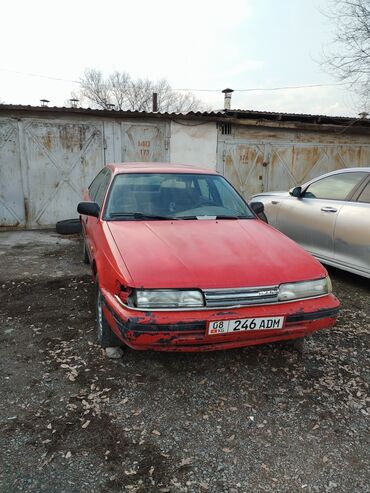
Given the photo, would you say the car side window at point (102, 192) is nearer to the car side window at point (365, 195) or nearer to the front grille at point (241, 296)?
the front grille at point (241, 296)

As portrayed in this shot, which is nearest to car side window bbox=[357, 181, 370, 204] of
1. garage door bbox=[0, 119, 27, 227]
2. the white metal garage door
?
the white metal garage door

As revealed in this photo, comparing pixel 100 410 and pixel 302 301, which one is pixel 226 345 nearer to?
pixel 302 301

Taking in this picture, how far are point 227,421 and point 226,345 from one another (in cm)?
46

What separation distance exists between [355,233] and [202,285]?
2860 mm

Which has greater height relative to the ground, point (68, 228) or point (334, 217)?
point (334, 217)

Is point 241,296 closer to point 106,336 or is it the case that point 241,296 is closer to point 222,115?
Result: point 106,336

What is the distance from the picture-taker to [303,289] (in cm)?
263

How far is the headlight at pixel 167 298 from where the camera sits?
235 cm

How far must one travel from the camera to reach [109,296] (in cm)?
258

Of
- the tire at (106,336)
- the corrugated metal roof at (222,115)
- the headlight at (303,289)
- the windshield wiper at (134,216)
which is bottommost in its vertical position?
the tire at (106,336)

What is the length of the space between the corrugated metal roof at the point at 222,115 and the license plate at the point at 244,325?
22.8 feet

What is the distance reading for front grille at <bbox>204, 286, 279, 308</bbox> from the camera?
2.39 m

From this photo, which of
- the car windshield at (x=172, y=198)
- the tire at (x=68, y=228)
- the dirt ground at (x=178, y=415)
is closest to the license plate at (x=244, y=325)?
the dirt ground at (x=178, y=415)

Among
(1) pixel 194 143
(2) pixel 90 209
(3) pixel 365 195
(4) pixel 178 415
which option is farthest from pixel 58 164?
(4) pixel 178 415
